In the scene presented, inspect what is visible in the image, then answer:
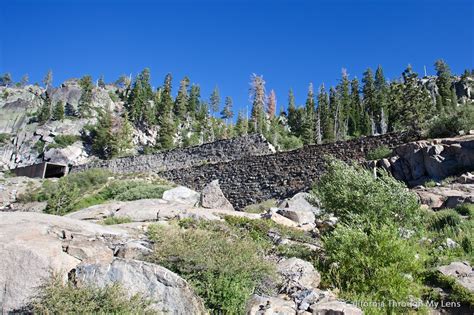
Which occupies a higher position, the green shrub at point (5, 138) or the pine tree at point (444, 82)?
the pine tree at point (444, 82)

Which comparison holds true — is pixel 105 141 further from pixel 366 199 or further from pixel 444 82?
pixel 444 82

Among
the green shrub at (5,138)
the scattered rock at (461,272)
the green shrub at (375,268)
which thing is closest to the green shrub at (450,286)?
the scattered rock at (461,272)

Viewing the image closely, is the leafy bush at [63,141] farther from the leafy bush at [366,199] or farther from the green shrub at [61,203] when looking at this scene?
the leafy bush at [366,199]

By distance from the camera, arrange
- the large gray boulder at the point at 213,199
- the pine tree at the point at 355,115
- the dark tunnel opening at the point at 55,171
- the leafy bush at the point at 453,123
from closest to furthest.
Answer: the leafy bush at the point at 453,123 < the large gray boulder at the point at 213,199 < the dark tunnel opening at the point at 55,171 < the pine tree at the point at 355,115

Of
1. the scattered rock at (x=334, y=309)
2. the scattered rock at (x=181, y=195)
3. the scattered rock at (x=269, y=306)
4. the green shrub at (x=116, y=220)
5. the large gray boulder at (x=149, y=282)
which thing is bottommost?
the scattered rock at (x=269, y=306)

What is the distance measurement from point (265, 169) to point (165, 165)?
1154cm

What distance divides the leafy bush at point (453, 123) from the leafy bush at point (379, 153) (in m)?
2.06

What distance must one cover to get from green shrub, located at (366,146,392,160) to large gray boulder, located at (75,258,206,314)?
14685 millimetres

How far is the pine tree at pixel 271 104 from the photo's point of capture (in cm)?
7206

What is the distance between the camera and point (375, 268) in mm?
6863

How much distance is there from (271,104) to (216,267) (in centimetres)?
6934

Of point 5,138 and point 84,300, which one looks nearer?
point 84,300

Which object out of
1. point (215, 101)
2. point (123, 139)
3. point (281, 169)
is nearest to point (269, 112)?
point (215, 101)

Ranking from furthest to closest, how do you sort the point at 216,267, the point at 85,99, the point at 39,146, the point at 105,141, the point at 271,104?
the point at 271,104 → the point at 85,99 → the point at 39,146 → the point at 105,141 → the point at 216,267
